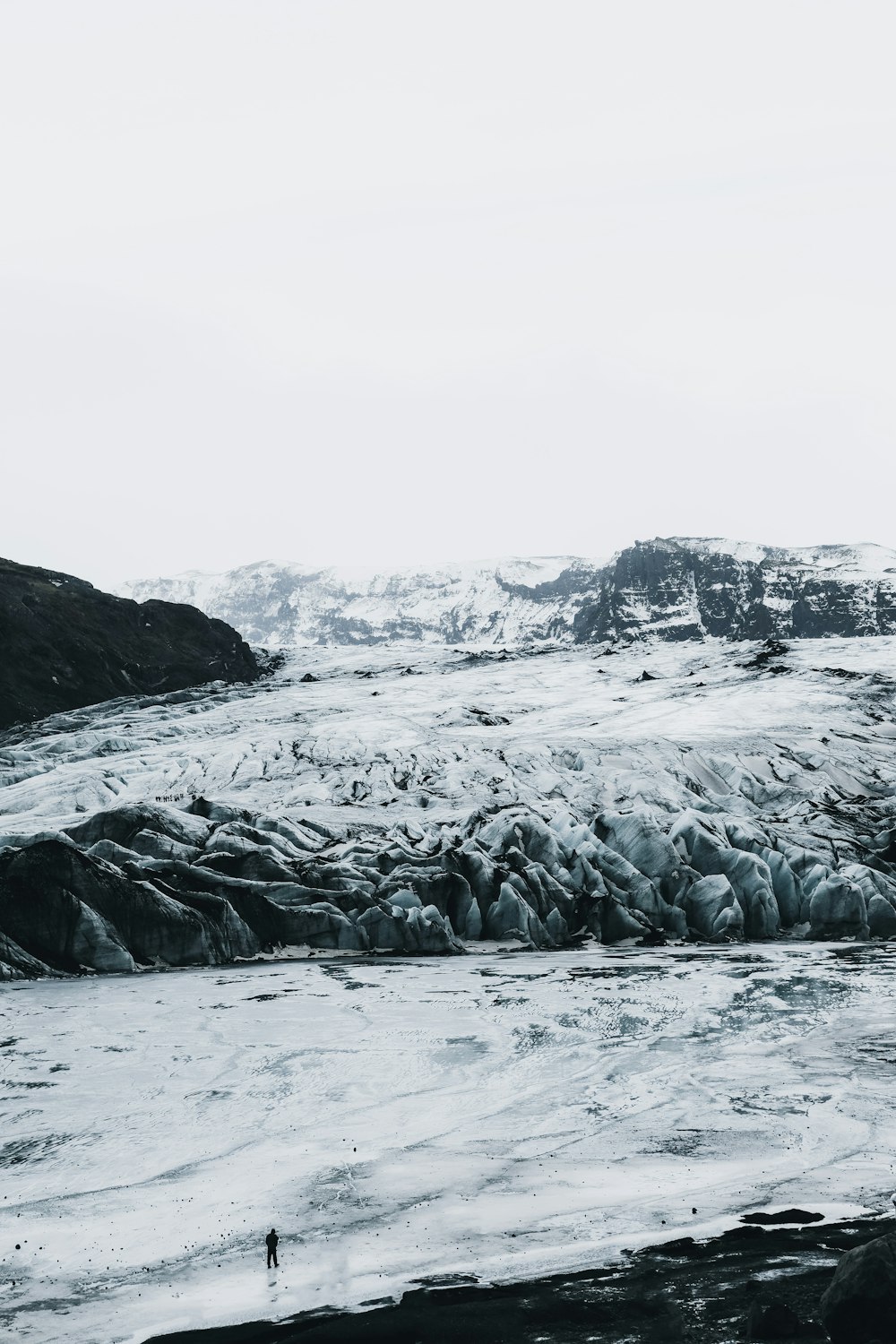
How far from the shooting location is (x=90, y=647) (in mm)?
81062

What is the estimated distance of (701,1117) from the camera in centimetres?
1496

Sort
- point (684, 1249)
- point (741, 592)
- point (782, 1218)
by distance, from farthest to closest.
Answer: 1. point (741, 592)
2. point (782, 1218)
3. point (684, 1249)

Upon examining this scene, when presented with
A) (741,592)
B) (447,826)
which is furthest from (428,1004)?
(741,592)

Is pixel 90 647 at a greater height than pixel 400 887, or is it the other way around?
pixel 90 647

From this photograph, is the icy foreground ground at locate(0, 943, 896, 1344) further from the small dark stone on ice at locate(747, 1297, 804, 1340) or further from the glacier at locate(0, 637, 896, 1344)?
the small dark stone on ice at locate(747, 1297, 804, 1340)

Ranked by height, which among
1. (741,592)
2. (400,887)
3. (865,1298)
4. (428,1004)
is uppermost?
(741,592)

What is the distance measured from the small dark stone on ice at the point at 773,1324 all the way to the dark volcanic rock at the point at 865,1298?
283mm

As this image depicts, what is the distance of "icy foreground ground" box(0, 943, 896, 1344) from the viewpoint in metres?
10.5

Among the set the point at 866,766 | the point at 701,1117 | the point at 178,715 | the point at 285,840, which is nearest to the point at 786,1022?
the point at 701,1117

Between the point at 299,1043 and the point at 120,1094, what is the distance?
3.91m

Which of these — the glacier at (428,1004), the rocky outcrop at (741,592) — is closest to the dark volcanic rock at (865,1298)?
the glacier at (428,1004)

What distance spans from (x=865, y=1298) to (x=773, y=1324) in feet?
2.57

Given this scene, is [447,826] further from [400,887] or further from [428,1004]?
[428,1004]

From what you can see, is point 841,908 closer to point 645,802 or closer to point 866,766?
point 645,802
